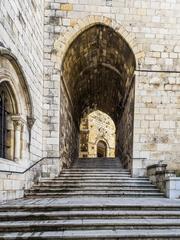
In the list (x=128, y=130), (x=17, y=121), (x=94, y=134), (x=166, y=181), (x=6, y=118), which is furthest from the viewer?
(x=94, y=134)

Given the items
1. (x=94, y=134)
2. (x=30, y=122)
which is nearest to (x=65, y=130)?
(x=30, y=122)

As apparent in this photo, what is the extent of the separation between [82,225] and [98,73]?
8.80 meters

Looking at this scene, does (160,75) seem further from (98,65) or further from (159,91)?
(98,65)

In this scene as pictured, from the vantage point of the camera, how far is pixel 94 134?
22.8 metres

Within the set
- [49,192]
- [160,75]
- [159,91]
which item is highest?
[160,75]

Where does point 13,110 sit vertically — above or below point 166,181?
above

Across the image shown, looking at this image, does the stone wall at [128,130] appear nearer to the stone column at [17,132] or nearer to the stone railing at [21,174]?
the stone railing at [21,174]

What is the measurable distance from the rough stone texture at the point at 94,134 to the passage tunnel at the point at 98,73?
7978 millimetres

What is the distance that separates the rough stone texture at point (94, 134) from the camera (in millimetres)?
21547

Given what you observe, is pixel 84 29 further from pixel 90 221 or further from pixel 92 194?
pixel 90 221

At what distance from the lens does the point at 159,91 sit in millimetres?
8203

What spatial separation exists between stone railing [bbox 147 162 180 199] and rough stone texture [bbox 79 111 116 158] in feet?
45.4

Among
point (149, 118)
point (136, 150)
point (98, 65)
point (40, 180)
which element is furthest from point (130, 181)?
point (98, 65)

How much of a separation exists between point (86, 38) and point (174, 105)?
3.86 metres
